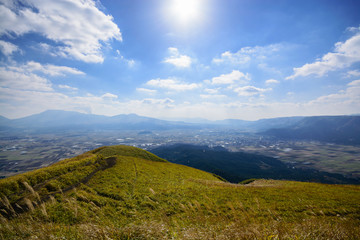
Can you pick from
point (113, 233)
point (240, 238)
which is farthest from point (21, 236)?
point (240, 238)

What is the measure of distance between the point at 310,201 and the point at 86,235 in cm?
2466

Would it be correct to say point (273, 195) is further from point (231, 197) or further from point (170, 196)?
point (170, 196)

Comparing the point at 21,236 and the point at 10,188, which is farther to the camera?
the point at 10,188

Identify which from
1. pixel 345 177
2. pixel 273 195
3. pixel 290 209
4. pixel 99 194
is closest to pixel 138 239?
pixel 99 194

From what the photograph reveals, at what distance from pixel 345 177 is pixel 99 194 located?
927 ft

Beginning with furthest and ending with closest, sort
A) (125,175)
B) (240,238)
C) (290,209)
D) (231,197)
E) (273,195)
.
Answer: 1. (125,175)
2. (273,195)
3. (231,197)
4. (290,209)
5. (240,238)

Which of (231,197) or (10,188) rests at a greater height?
(10,188)

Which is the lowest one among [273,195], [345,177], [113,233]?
[345,177]

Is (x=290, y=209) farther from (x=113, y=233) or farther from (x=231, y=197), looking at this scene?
(x=113, y=233)

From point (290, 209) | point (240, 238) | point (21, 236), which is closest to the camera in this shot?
point (240, 238)

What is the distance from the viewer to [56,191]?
655 inches

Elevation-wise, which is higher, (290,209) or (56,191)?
(56,191)

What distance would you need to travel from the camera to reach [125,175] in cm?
2522

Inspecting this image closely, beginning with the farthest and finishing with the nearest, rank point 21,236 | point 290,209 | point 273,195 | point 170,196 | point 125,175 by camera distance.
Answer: point 125,175, point 273,195, point 170,196, point 290,209, point 21,236
